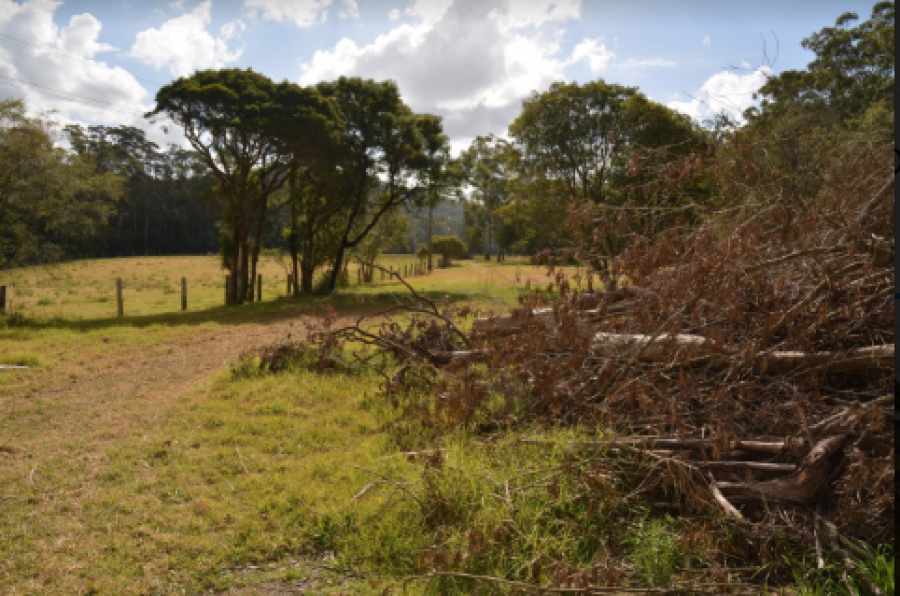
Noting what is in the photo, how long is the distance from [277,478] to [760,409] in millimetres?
3907

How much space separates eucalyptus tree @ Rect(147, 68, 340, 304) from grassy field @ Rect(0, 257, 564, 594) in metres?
9.17

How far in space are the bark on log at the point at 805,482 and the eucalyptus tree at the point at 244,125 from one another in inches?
665

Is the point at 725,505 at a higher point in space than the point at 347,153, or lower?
lower

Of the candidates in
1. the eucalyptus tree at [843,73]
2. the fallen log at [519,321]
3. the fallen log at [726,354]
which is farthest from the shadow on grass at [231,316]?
the eucalyptus tree at [843,73]

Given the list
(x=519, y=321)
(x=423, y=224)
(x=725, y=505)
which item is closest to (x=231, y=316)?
(x=519, y=321)

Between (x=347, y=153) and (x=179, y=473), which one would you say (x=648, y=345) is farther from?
(x=347, y=153)

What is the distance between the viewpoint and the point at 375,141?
863 inches

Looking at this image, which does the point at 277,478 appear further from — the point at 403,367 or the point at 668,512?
the point at 668,512

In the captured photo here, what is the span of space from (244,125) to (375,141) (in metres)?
6.26

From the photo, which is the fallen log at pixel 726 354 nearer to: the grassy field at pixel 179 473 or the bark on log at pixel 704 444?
the bark on log at pixel 704 444

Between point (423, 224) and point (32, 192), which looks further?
point (423, 224)

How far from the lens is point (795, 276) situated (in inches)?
192

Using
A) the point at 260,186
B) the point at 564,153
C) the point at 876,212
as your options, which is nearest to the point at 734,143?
the point at 876,212

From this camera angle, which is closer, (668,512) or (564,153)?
(668,512)
